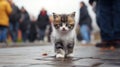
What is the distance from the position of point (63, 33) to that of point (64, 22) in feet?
0.44

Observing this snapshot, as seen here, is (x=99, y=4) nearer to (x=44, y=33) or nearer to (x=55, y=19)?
(x=55, y=19)

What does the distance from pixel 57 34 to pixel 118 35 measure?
2.22 metres

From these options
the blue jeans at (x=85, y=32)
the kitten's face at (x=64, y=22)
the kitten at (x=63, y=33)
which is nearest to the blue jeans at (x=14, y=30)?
the blue jeans at (x=85, y=32)

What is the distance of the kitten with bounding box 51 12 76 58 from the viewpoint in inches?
171

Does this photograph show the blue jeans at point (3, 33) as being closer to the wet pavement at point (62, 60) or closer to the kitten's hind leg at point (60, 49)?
the wet pavement at point (62, 60)

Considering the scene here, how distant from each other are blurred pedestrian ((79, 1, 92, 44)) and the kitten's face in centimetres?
962

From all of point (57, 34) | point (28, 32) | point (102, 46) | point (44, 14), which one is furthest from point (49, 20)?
point (57, 34)

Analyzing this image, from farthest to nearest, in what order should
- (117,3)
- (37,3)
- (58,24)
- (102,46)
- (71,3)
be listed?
(37,3) < (71,3) < (102,46) < (117,3) < (58,24)

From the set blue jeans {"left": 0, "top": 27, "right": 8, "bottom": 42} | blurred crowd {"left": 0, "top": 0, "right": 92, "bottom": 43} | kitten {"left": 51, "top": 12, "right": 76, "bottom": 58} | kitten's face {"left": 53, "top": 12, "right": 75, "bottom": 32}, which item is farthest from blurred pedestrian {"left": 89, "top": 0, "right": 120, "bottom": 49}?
blurred crowd {"left": 0, "top": 0, "right": 92, "bottom": 43}

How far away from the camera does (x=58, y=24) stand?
4.33 metres

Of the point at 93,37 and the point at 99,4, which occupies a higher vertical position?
the point at 99,4

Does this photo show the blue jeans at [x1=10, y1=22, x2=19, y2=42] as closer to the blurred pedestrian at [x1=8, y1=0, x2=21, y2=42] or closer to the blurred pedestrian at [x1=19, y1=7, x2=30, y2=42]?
the blurred pedestrian at [x1=8, y1=0, x2=21, y2=42]

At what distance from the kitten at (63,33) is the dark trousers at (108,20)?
1955mm

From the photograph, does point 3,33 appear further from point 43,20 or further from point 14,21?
point 43,20
